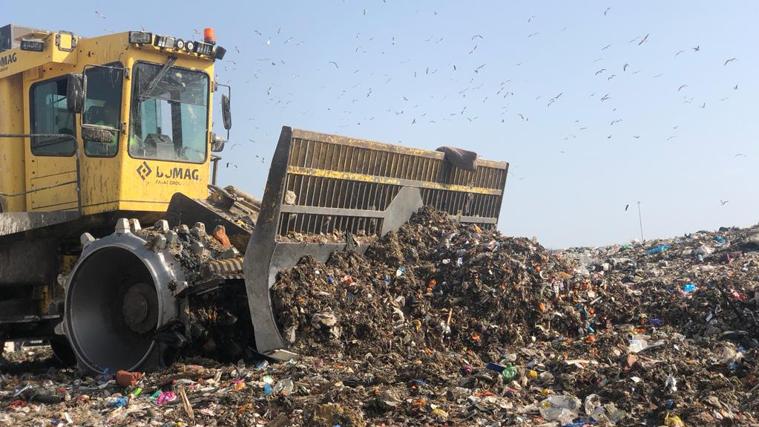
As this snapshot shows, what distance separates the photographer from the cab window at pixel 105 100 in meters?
6.84

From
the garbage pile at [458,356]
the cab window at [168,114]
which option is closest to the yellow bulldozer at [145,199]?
the cab window at [168,114]

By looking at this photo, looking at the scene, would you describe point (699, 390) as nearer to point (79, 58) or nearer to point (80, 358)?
point (80, 358)

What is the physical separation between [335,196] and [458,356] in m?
1.86

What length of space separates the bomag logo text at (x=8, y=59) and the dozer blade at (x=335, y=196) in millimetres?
3018

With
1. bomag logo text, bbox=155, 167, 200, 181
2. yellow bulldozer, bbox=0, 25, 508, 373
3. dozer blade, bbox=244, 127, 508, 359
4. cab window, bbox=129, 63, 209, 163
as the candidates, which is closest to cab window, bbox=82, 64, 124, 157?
yellow bulldozer, bbox=0, 25, 508, 373

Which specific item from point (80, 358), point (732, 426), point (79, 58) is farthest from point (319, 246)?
point (732, 426)

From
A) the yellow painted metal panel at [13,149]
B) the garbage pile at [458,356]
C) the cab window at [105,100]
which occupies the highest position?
the cab window at [105,100]

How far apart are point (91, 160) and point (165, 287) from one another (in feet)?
5.87

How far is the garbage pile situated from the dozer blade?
0.15 meters

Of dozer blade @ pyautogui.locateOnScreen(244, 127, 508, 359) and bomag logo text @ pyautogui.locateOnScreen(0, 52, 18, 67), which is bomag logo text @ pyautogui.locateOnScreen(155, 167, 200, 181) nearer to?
dozer blade @ pyautogui.locateOnScreen(244, 127, 508, 359)

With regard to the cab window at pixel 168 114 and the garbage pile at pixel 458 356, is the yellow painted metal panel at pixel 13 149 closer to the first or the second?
the cab window at pixel 168 114

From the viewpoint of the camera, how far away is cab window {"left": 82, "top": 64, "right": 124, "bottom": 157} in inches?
269

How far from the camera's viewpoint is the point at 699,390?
497 centimetres

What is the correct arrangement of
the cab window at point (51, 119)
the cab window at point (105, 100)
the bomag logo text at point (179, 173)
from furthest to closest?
the cab window at point (51, 119), the bomag logo text at point (179, 173), the cab window at point (105, 100)
